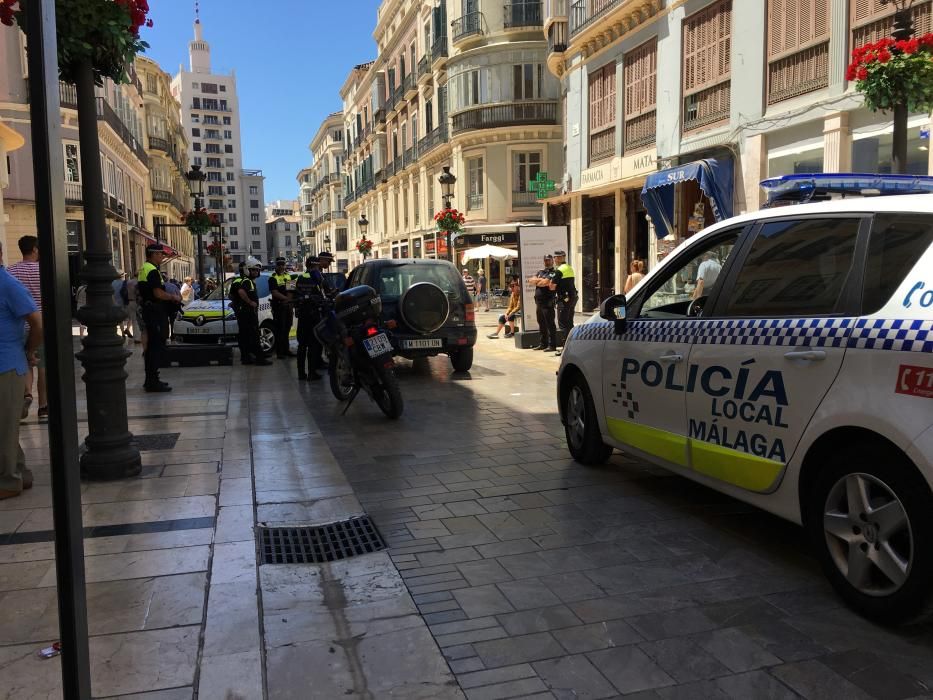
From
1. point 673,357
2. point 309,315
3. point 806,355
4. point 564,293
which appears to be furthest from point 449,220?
point 806,355

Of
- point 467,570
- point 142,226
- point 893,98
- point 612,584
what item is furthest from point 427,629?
point 142,226

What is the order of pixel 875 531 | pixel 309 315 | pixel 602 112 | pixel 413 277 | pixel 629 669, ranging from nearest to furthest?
pixel 629 669 → pixel 875 531 → pixel 413 277 → pixel 309 315 → pixel 602 112

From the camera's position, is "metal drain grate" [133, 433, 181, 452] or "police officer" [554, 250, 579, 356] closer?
"metal drain grate" [133, 433, 181, 452]

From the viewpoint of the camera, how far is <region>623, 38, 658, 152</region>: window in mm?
19297

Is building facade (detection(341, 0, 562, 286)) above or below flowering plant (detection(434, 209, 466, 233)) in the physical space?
above

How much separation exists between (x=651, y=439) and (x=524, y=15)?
31867mm

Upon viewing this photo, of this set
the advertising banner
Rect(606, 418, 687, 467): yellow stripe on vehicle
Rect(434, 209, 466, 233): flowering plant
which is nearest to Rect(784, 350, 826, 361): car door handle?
Rect(606, 418, 687, 467): yellow stripe on vehicle

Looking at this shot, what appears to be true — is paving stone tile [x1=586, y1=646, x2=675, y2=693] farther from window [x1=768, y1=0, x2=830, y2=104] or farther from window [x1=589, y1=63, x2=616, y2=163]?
window [x1=589, y1=63, x2=616, y2=163]

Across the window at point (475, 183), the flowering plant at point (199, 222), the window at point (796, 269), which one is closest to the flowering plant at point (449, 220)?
the flowering plant at point (199, 222)

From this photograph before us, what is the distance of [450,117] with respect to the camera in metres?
36.5

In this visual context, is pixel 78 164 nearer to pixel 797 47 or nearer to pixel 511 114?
pixel 511 114

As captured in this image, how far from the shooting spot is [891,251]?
350 centimetres

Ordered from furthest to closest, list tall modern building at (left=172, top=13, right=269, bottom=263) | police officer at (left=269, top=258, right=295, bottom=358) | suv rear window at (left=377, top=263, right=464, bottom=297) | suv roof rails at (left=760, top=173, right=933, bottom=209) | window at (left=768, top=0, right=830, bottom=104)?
tall modern building at (left=172, top=13, right=269, bottom=263), window at (left=768, top=0, right=830, bottom=104), police officer at (left=269, top=258, right=295, bottom=358), suv rear window at (left=377, top=263, right=464, bottom=297), suv roof rails at (left=760, top=173, right=933, bottom=209)

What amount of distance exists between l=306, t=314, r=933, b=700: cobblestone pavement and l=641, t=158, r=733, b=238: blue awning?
36.5ft
